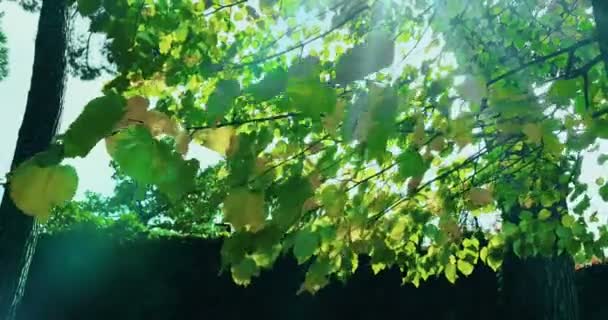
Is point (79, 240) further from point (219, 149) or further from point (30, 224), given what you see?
point (219, 149)

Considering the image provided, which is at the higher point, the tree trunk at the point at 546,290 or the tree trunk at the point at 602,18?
the tree trunk at the point at 546,290

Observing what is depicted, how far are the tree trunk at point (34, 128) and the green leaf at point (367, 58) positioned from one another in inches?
191

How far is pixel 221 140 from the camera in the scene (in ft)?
5.15

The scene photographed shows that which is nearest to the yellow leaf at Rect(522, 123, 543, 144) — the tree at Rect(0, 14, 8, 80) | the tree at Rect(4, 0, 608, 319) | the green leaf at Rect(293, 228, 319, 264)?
the tree at Rect(4, 0, 608, 319)

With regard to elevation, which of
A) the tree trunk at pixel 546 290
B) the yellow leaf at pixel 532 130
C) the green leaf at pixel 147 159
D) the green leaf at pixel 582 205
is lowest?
the green leaf at pixel 147 159

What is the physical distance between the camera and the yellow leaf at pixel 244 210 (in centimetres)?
141

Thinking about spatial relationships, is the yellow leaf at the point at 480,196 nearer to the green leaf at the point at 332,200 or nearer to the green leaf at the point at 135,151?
the green leaf at the point at 332,200

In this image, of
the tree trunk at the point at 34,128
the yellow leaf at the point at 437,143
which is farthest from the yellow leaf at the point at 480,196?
the tree trunk at the point at 34,128

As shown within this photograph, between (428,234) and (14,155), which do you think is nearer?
(428,234)

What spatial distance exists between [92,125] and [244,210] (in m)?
0.41

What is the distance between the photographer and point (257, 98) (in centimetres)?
129

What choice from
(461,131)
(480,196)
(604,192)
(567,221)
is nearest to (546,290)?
(567,221)

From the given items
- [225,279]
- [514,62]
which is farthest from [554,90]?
[225,279]

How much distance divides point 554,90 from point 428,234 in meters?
1.43
